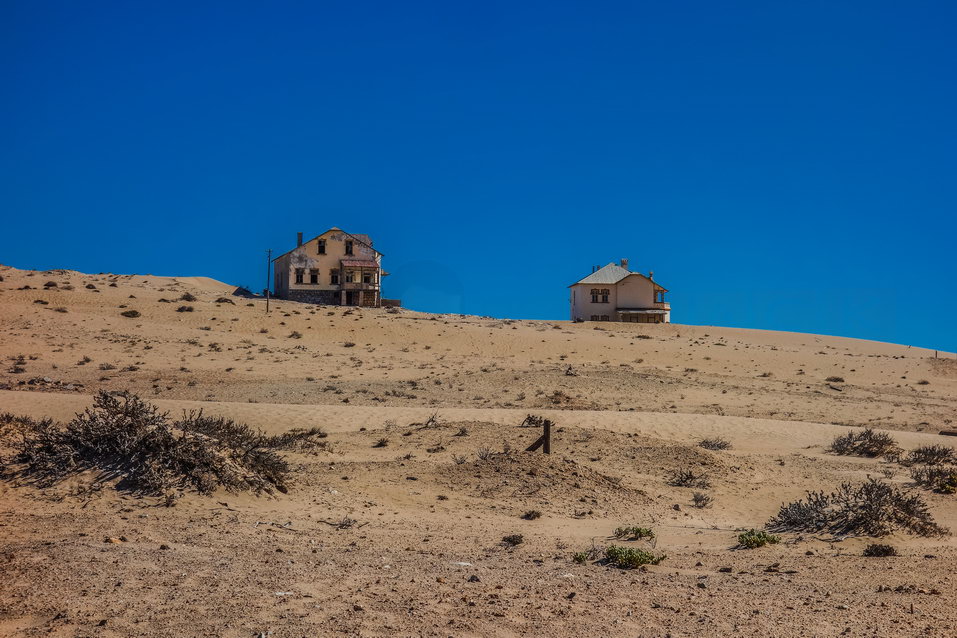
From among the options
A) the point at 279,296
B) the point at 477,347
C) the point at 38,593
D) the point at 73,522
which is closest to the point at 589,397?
the point at 477,347

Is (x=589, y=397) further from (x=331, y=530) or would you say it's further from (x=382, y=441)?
(x=331, y=530)

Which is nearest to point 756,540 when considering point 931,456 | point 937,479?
point 937,479

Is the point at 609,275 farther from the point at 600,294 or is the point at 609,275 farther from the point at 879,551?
the point at 879,551

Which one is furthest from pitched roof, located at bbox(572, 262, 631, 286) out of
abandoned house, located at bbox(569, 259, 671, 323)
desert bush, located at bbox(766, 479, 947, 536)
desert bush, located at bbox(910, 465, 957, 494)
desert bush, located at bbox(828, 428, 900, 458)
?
desert bush, located at bbox(766, 479, 947, 536)

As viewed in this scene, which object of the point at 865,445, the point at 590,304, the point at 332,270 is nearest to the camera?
the point at 865,445

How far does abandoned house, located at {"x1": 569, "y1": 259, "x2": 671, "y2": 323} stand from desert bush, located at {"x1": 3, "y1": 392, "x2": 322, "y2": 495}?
58.1 m

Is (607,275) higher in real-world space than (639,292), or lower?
higher

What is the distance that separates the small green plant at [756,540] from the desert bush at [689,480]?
4112 millimetres

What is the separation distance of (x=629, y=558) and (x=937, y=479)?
32.0 ft

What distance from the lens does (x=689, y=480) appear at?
601 inches

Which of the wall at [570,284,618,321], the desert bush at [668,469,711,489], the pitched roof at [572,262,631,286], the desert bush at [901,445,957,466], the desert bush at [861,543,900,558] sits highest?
the pitched roof at [572,262,631,286]

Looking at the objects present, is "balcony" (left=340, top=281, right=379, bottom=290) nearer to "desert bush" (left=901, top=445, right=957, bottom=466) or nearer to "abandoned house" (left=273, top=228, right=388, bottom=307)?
"abandoned house" (left=273, top=228, right=388, bottom=307)

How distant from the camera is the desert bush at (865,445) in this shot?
1902 cm

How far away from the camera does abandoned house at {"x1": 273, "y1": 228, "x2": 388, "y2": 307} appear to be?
6375 cm
